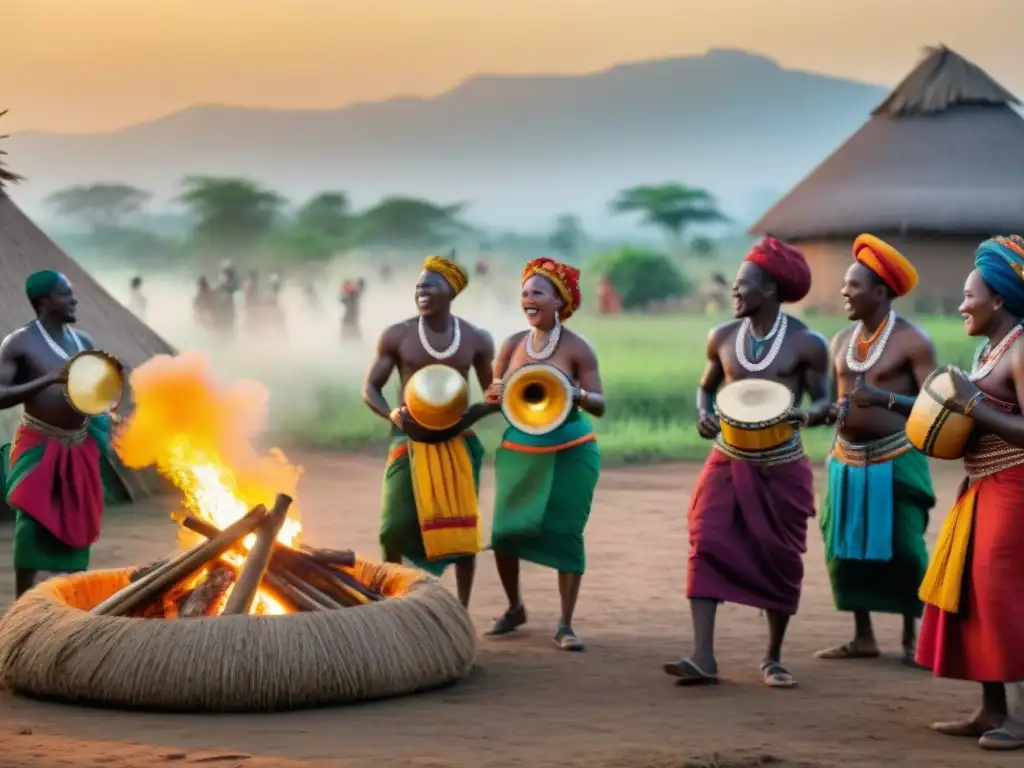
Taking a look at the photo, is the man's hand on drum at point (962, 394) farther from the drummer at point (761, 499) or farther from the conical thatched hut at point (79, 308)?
the conical thatched hut at point (79, 308)

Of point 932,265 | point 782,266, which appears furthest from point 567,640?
point 932,265

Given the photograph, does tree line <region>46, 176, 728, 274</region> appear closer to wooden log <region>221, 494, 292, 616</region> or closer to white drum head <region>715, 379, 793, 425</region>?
wooden log <region>221, 494, 292, 616</region>

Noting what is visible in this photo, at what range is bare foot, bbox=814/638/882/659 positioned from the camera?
310 inches

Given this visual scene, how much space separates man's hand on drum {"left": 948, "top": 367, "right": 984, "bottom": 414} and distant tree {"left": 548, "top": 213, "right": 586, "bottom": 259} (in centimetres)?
3050

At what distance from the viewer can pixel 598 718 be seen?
255 inches

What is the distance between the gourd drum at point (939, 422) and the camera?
19.7ft

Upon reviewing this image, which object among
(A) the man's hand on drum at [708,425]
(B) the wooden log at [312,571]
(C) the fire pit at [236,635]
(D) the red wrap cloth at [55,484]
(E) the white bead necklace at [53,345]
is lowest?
(C) the fire pit at [236,635]

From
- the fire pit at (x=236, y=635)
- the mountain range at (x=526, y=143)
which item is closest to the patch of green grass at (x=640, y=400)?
the mountain range at (x=526, y=143)

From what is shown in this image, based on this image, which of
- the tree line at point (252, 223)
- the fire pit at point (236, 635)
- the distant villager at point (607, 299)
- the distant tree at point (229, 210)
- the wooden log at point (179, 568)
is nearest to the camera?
the fire pit at point (236, 635)

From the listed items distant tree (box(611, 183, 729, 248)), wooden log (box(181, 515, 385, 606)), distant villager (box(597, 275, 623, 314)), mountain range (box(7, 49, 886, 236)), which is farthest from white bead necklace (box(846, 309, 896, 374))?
distant tree (box(611, 183, 729, 248))

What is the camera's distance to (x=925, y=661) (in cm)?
629

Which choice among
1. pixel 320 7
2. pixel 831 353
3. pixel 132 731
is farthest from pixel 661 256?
pixel 132 731

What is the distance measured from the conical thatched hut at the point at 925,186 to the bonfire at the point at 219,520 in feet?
64.5

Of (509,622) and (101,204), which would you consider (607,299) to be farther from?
(509,622)
